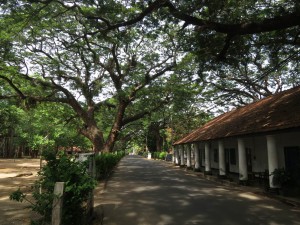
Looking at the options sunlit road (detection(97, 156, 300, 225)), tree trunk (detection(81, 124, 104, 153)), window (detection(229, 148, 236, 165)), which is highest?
tree trunk (detection(81, 124, 104, 153))

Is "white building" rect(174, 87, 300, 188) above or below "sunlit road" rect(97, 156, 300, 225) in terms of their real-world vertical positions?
above

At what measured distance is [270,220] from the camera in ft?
28.3

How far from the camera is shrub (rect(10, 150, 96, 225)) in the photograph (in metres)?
6.14

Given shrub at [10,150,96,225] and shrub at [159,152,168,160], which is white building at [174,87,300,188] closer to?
shrub at [10,150,96,225]

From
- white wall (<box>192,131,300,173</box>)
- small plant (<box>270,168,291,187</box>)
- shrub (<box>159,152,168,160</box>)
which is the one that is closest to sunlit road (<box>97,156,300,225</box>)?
small plant (<box>270,168,291,187</box>)

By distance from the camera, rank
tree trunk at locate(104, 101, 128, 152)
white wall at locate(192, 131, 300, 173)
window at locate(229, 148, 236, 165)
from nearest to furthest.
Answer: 1. white wall at locate(192, 131, 300, 173)
2. window at locate(229, 148, 236, 165)
3. tree trunk at locate(104, 101, 128, 152)

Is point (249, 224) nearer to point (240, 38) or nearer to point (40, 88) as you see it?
point (240, 38)

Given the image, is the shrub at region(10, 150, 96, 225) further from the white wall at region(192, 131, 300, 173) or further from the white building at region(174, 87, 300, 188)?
the white wall at region(192, 131, 300, 173)

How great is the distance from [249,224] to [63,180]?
4755 mm

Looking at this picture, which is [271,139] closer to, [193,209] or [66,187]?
[193,209]

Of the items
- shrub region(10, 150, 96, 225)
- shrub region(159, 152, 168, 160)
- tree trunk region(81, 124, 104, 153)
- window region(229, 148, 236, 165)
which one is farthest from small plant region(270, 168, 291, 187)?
shrub region(159, 152, 168, 160)

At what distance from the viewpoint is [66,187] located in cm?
632

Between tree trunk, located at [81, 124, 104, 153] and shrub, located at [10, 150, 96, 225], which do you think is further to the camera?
tree trunk, located at [81, 124, 104, 153]

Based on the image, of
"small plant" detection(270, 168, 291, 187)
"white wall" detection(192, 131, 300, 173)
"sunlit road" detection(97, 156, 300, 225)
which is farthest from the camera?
"white wall" detection(192, 131, 300, 173)
